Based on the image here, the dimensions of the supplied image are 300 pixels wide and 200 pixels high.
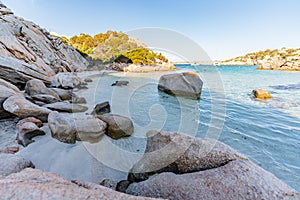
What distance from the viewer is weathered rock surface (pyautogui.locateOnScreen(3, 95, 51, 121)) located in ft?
11.2

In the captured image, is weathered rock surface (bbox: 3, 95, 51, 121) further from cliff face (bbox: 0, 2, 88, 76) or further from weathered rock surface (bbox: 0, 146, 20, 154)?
cliff face (bbox: 0, 2, 88, 76)

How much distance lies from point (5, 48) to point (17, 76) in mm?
4494

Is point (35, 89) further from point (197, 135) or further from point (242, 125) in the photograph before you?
point (242, 125)

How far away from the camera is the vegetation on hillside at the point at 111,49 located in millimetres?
25733

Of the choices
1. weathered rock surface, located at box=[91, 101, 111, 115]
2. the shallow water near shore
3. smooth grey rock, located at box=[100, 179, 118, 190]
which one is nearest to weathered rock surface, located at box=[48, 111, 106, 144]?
the shallow water near shore

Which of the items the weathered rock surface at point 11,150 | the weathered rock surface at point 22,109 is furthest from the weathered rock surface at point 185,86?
the weathered rock surface at point 11,150

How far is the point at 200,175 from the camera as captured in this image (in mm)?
1627

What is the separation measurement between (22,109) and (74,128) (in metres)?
1.33

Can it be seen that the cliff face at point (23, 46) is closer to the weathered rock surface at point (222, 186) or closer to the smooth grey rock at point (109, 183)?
the smooth grey rock at point (109, 183)

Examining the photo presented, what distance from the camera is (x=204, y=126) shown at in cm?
457

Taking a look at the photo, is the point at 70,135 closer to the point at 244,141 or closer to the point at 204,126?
the point at 204,126

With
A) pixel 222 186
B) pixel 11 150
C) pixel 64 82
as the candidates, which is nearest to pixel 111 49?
pixel 64 82

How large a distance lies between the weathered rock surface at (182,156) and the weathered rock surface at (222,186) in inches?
7.1

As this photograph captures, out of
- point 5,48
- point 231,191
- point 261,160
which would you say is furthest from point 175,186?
point 5,48
